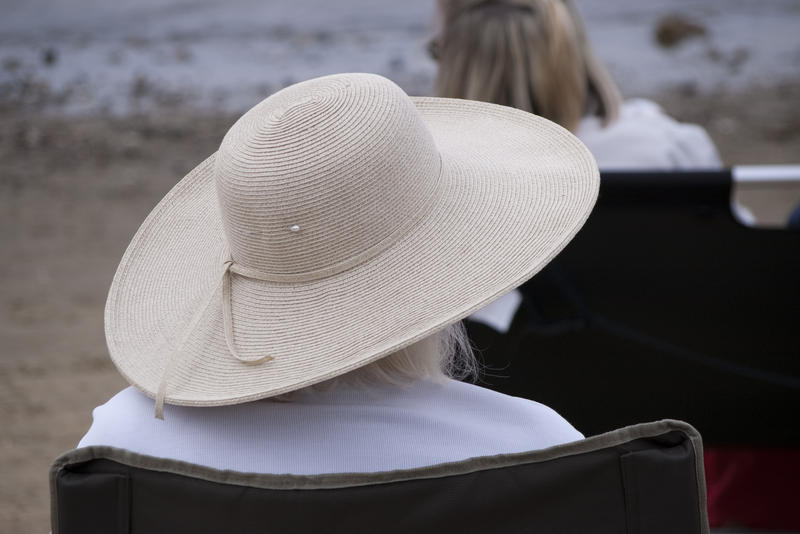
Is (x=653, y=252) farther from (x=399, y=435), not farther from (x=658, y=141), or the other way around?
(x=399, y=435)

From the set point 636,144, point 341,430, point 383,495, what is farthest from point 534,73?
point 383,495

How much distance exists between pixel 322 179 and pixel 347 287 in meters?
0.13

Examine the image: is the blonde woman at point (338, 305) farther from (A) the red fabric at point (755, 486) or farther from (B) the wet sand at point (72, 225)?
(B) the wet sand at point (72, 225)

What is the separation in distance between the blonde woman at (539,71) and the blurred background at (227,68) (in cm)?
391

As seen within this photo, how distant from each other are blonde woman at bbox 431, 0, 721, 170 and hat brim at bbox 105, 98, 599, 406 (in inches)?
26.6

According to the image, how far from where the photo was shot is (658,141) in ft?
6.76

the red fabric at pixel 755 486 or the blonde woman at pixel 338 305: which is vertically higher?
the blonde woman at pixel 338 305

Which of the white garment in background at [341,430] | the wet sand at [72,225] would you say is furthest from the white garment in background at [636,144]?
the wet sand at [72,225]

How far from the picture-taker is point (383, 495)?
785 millimetres

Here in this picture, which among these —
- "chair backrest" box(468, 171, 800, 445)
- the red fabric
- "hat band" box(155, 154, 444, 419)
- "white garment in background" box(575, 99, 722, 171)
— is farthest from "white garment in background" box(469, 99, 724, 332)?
"hat band" box(155, 154, 444, 419)

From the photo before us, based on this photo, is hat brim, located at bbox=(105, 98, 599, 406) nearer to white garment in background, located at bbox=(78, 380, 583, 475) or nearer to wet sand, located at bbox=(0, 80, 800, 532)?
white garment in background, located at bbox=(78, 380, 583, 475)

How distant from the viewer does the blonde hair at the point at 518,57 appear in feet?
6.28

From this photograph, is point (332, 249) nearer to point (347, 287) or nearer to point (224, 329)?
point (347, 287)

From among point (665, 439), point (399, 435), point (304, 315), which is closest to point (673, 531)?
point (665, 439)
